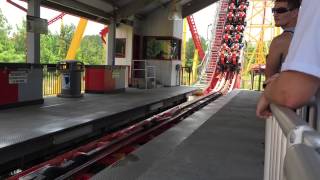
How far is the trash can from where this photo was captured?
11.4m

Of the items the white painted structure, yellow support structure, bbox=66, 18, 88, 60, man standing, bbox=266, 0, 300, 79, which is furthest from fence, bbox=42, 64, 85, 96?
man standing, bbox=266, 0, 300, 79

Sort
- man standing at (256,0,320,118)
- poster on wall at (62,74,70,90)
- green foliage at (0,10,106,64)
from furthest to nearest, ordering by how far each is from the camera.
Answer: green foliage at (0,10,106,64)
poster on wall at (62,74,70,90)
man standing at (256,0,320,118)

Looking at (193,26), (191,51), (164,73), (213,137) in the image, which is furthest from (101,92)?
(191,51)

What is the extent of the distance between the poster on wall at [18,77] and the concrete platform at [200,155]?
12.3 feet

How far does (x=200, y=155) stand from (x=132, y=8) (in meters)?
11.1

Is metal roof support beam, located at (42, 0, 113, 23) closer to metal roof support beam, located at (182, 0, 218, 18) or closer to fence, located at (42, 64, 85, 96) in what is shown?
fence, located at (42, 64, 85, 96)

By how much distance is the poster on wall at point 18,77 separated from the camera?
868 centimetres

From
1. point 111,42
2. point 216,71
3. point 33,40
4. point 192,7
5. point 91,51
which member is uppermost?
point 192,7

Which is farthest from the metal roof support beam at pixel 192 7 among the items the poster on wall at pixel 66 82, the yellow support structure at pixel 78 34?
the poster on wall at pixel 66 82

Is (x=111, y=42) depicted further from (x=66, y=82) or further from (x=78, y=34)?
(x=78, y=34)

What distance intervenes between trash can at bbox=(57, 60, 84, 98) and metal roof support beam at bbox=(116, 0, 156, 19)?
4389 mm

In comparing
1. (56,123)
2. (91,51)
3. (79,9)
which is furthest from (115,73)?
(91,51)

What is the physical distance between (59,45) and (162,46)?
A: 21.8m

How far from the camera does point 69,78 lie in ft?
37.3
